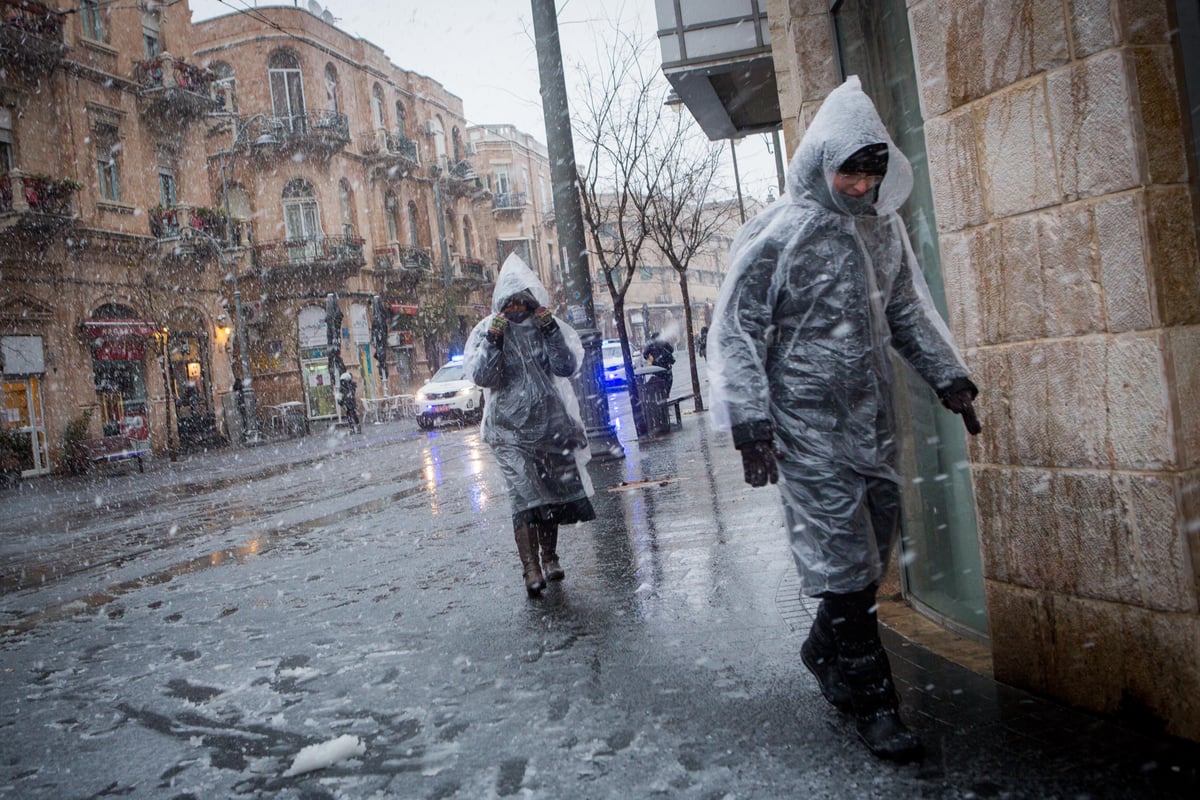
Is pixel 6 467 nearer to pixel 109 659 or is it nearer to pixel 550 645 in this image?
pixel 109 659

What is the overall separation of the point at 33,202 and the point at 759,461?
24.0m

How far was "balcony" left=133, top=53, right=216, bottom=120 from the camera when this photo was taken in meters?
26.7

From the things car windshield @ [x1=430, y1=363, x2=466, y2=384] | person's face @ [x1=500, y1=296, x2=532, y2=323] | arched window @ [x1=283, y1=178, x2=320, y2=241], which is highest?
arched window @ [x1=283, y1=178, x2=320, y2=241]

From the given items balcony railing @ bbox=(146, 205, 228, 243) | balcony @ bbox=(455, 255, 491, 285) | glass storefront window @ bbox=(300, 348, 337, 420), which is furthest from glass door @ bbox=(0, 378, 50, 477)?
balcony @ bbox=(455, 255, 491, 285)

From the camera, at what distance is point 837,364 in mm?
2967

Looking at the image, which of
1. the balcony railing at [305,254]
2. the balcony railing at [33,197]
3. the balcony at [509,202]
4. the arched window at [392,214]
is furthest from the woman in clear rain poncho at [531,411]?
the balcony at [509,202]

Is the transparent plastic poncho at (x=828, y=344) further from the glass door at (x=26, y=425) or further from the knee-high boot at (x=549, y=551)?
the glass door at (x=26, y=425)

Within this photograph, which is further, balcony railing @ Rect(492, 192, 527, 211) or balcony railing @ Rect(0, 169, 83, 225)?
balcony railing @ Rect(492, 192, 527, 211)

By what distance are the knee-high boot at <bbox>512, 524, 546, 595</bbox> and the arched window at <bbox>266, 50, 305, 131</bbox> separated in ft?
113

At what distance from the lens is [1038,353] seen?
2930mm

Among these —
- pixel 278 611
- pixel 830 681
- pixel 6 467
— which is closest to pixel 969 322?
pixel 830 681

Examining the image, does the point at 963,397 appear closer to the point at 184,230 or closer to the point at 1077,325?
the point at 1077,325

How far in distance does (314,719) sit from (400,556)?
129 inches

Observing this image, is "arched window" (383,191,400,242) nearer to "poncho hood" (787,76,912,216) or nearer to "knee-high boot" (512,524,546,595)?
"knee-high boot" (512,524,546,595)
